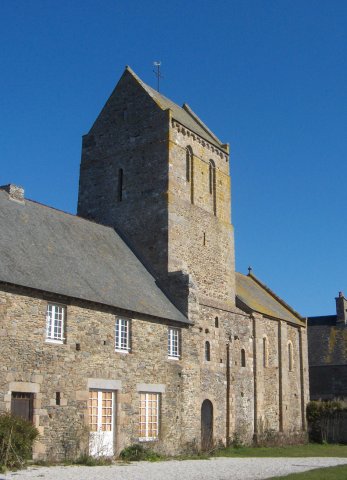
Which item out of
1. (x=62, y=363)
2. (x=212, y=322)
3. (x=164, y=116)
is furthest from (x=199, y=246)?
(x=62, y=363)

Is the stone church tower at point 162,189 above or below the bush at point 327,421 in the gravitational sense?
above

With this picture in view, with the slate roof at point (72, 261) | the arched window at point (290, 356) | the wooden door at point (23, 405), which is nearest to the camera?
the wooden door at point (23, 405)

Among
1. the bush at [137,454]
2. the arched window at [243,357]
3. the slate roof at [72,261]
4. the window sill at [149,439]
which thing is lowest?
the bush at [137,454]

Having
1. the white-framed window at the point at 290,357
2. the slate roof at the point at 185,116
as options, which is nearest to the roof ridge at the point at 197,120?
the slate roof at the point at 185,116

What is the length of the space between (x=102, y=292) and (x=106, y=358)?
2.38 metres

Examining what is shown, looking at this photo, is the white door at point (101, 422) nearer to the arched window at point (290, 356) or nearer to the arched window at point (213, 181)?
the arched window at point (213, 181)

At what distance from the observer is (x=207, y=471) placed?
17266mm

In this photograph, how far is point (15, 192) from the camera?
80.3 feet

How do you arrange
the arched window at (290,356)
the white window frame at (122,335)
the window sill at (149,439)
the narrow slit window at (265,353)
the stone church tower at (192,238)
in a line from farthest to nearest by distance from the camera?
1. the arched window at (290,356)
2. the narrow slit window at (265,353)
3. the stone church tower at (192,238)
4. the window sill at (149,439)
5. the white window frame at (122,335)

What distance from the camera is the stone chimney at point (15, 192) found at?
2428 centimetres

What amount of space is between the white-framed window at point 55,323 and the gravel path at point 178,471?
168 inches

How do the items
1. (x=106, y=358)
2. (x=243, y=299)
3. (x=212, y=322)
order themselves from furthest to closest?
(x=243, y=299), (x=212, y=322), (x=106, y=358)

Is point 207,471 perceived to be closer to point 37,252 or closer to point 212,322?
point 37,252

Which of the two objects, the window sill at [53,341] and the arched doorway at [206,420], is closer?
the window sill at [53,341]
